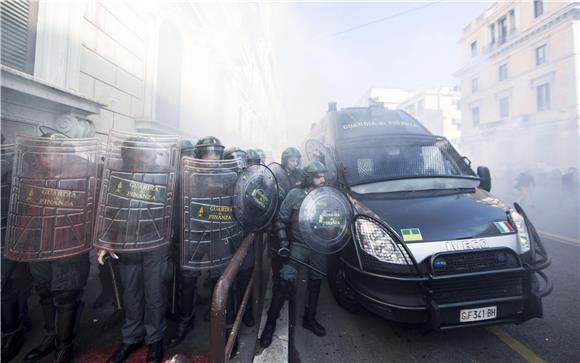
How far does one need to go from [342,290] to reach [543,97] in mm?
31133

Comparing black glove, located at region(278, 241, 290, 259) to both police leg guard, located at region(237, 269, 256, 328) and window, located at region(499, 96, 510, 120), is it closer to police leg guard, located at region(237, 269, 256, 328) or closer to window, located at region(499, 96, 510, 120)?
police leg guard, located at region(237, 269, 256, 328)

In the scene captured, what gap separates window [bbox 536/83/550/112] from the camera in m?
22.9

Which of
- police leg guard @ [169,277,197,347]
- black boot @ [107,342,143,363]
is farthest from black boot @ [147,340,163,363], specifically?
police leg guard @ [169,277,197,347]

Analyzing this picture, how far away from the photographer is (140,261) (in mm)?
2256

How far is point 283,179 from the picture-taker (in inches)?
150

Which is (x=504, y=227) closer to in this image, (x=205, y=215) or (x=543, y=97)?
(x=205, y=215)

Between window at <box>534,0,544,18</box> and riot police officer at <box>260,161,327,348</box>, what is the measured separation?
33.6 metres

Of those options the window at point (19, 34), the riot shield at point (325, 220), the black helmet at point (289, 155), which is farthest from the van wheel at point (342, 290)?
the window at point (19, 34)

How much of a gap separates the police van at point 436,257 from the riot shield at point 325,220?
121 millimetres

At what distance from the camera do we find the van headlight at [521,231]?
2.36 meters

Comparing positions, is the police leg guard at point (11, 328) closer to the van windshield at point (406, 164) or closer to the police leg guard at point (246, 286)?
the police leg guard at point (246, 286)

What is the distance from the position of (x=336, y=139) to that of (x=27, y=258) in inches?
140

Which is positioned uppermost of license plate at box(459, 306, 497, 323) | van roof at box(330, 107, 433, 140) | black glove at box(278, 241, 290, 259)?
van roof at box(330, 107, 433, 140)

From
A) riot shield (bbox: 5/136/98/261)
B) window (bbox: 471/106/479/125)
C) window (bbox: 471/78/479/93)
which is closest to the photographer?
riot shield (bbox: 5/136/98/261)
